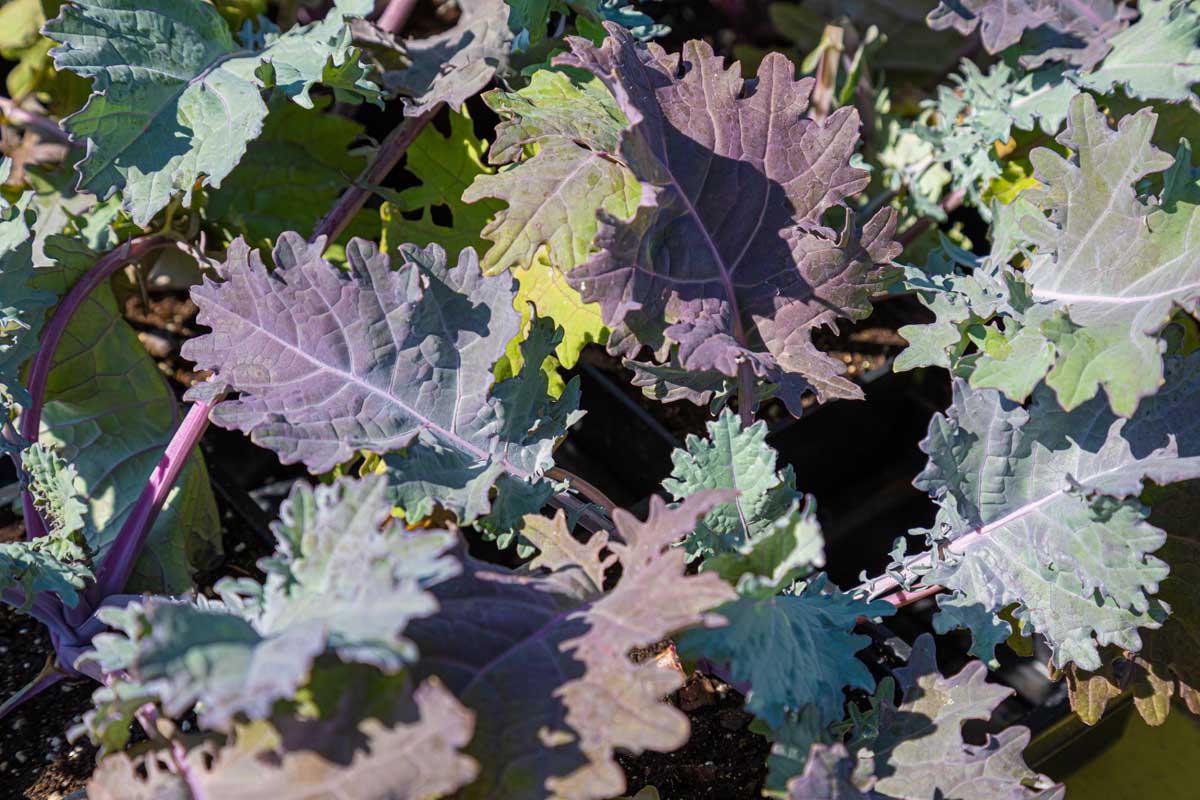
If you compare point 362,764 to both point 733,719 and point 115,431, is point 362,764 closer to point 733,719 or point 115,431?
point 733,719

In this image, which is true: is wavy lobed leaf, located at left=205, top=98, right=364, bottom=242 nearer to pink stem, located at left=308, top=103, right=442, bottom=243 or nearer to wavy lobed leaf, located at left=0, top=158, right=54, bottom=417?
pink stem, located at left=308, top=103, right=442, bottom=243

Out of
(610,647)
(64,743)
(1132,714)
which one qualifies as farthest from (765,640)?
(1132,714)

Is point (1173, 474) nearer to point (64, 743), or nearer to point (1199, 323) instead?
point (1199, 323)

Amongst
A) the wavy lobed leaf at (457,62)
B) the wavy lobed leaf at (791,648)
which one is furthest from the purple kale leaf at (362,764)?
the wavy lobed leaf at (457,62)

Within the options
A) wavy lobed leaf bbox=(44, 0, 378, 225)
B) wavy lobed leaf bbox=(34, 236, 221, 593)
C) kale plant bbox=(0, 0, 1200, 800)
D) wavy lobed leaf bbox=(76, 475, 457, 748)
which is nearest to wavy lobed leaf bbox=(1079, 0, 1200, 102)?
kale plant bbox=(0, 0, 1200, 800)

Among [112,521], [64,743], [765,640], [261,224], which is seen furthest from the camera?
[261,224]

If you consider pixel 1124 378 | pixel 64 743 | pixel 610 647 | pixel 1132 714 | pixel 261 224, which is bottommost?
pixel 1132 714
